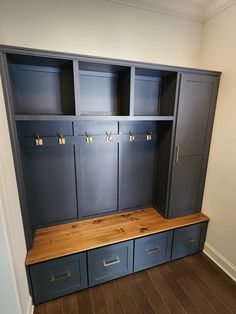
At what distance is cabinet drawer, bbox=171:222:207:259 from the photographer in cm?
189

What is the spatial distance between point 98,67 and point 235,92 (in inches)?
52.1

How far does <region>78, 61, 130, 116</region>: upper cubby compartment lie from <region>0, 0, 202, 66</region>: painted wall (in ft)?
0.58

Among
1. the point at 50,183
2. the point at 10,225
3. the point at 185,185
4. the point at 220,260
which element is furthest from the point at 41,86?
the point at 220,260

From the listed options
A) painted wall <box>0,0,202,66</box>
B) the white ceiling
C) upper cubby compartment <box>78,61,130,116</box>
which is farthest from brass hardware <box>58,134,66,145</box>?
the white ceiling

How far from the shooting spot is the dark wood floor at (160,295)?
1.47 meters

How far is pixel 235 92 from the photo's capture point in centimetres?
163

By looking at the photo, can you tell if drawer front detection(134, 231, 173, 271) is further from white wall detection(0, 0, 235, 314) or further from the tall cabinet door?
white wall detection(0, 0, 235, 314)

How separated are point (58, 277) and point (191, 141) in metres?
1.83

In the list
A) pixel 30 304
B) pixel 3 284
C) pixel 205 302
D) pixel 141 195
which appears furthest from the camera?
pixel 141 195

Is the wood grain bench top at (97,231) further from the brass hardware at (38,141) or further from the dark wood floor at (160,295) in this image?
the brass hardware at (38,141)

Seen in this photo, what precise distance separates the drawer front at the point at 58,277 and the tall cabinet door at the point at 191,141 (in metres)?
Answer: 1.09

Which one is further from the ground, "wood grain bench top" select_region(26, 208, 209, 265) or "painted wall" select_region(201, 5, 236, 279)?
"painted wall" select_region(201, 5, 236, 279)

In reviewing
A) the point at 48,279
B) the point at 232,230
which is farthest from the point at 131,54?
the point at 48,279

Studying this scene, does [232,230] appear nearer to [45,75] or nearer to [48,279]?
[48,279]
